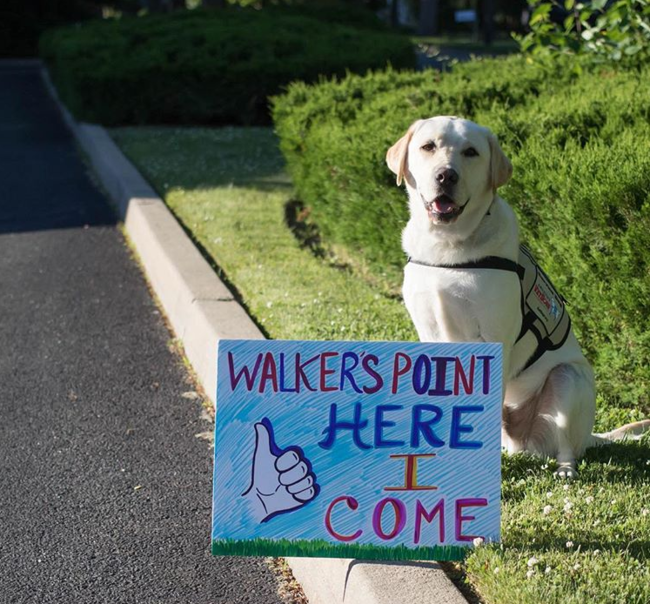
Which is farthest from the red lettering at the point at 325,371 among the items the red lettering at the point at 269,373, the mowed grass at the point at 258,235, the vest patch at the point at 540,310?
the mowed grass at the point at 258,235

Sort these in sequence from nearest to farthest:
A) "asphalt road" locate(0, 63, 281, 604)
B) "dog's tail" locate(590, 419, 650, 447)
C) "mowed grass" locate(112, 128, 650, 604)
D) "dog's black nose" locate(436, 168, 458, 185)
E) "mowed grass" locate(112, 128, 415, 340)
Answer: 1. "mowed grass" locate(112, 128, 650, 604)
2. "asphalt road" locate(0, 63, 281, 604)
3. "dog's black nose" locate(436, 168, 458, 185)
4. "dog's tail" locate(590, 419, 650, 447)
5. "mowed grass" locate(112, 128, 415, 340)

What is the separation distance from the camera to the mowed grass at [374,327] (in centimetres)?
324

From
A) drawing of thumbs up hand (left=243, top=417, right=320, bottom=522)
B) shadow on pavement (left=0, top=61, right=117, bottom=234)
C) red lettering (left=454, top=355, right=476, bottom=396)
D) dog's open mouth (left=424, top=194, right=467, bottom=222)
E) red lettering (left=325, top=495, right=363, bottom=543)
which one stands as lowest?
shadow on pavement (left=0, top=61, right=117, bottom=234)

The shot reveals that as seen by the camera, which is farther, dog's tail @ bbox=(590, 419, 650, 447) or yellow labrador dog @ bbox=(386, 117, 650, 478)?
dog's tail @ bbox=(590, 419, 650, 447)

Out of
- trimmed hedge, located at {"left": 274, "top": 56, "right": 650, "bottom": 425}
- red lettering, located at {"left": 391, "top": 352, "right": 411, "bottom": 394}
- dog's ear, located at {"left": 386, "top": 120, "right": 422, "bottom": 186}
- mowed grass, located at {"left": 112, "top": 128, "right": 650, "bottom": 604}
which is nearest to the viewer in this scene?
mowed grass, located at {"left": 112, "top": 128, "right": 650, "bottom": 604}

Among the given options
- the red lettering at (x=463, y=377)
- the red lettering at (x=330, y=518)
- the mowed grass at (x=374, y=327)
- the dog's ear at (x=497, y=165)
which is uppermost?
the dog's ear at (x=497, y=165)

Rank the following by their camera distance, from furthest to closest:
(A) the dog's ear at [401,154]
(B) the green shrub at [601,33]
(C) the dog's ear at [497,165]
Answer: (B) the green shrub at [601,33] < (A) the dog's ear at [401,154] < (C) the dog's ear at [497,165]

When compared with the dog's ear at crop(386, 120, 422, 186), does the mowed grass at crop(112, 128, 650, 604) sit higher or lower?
lower

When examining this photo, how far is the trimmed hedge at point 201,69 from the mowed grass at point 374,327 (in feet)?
5.57

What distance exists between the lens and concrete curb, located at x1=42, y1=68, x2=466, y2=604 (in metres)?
3.29

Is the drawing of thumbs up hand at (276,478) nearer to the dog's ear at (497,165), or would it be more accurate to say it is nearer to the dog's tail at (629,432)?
the dog's ear at (497,165)

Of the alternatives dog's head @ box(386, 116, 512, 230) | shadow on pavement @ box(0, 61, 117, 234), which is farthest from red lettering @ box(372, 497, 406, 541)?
shadow on pavement @ box(0, 61, 117, 234)

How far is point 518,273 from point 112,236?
600 cm

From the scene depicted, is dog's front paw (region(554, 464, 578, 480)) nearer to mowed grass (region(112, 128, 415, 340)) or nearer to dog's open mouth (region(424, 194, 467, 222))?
dog's open mouth (region(424, 194, 467, 222))
